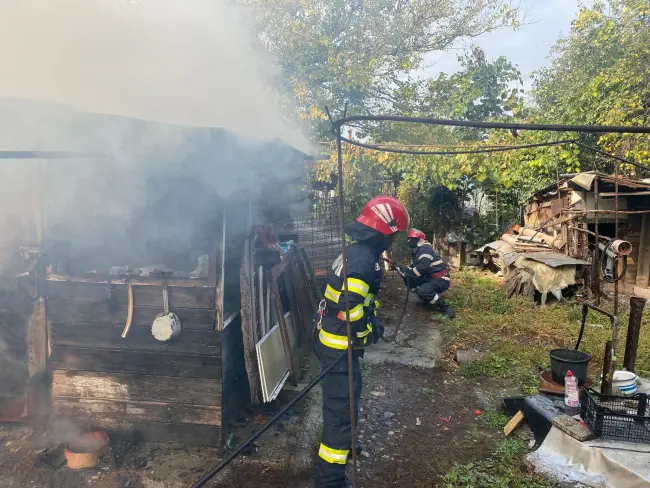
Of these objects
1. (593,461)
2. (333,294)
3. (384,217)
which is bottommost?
(593,461)

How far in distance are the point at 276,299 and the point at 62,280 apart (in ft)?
7.28

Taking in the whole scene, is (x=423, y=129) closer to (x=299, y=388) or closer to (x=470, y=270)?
(x=470, y=270)

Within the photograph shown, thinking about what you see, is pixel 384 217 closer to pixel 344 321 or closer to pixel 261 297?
pixel 344 321

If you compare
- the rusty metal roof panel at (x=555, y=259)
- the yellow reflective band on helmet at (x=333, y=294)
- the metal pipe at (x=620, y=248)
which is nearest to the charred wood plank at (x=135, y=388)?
the yellow reflective band on helmet at (x=333, y=294)

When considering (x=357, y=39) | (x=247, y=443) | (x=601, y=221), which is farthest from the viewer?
(x=357, y=39)

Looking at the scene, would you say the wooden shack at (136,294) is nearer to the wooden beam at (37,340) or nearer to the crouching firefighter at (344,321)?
the wooden beam at (37,340)

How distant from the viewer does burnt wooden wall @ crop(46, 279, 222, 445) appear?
4246 millimetres

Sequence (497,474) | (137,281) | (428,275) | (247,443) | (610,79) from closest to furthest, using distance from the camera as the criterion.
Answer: (247,443) < (497,474) < (137,281) < (428,275) < (610,79)

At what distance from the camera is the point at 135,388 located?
437 centimetres

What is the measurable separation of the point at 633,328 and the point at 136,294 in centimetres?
520

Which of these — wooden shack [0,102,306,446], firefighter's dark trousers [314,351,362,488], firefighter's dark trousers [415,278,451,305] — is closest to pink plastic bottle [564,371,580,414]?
firefighter's dark trousers [314,351,362,488]

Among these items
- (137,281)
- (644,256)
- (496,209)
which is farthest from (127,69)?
(496,209)

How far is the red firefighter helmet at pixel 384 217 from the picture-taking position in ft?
13.1

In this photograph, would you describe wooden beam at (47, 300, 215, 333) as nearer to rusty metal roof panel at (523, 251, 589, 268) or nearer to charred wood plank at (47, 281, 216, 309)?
charred wood plank at (47, 281, 216, 309)
